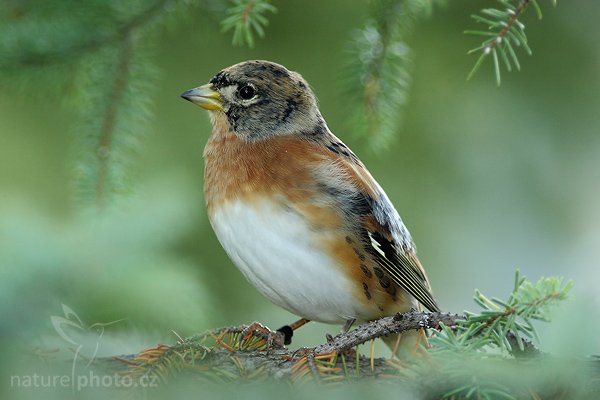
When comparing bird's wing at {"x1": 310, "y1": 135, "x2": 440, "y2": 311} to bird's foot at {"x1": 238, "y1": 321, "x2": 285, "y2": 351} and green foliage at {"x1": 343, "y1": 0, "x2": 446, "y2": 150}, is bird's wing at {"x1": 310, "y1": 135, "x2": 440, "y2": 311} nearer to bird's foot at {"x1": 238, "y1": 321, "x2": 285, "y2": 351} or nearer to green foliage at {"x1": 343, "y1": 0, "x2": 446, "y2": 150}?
green foliage at {"x1": 343, "y1": 0, "x2": 446, "y2": 150}

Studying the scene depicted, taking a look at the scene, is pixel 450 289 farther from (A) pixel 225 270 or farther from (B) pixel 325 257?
(B) pixel 325 257

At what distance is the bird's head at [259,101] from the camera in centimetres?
327

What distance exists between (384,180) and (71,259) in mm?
2079

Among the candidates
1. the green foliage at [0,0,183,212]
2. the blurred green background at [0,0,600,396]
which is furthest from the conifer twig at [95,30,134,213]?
the blurred green background at [0,0,600,396]

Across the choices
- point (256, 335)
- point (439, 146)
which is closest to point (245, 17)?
point (256, 335)

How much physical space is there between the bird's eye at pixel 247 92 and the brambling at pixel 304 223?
14 mm

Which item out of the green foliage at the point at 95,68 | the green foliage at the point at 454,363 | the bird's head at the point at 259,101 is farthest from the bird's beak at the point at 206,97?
the green foliage at the point at 454,363

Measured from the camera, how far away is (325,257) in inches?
111

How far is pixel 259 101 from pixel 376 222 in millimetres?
715

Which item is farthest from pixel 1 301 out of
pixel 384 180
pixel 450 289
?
pixel 450 289

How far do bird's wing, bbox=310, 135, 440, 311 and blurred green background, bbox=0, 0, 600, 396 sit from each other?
229mm

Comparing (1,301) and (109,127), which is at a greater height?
(109,127)

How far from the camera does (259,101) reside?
10.9 feet

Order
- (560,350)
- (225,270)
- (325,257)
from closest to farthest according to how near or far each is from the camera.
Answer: (560,350) < (325,257) < (225,270)
